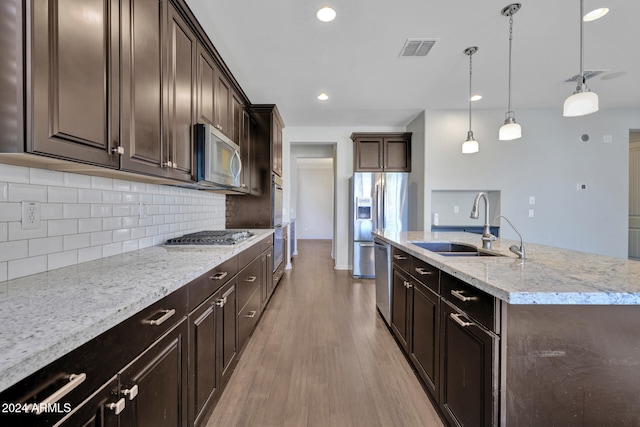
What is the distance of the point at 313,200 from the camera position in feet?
32.2

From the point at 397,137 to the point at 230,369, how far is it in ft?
14.1

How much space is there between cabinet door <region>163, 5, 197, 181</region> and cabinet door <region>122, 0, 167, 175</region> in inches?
3.4

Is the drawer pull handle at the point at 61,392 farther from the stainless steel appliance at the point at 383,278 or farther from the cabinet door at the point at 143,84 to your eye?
the stainless steel appliance at the point at 383,278

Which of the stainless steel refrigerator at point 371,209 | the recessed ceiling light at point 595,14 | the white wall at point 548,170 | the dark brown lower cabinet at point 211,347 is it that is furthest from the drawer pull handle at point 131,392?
the white wall at point 548,170

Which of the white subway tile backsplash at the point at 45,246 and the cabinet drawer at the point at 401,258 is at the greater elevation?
the white subway tile backsplash at the point at 45,246

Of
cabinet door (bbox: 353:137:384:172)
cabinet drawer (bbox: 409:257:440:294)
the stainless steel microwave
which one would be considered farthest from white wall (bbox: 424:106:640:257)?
the stainless steel microwave

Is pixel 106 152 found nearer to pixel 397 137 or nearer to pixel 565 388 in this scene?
pixel 565 388

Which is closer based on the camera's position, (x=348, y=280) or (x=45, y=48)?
(x=45, y=48)

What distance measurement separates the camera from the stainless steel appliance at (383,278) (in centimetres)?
256

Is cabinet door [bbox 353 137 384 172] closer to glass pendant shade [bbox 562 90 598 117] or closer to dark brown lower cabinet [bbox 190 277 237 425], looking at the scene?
glass pendant shade [bbox 562 90 598 117]

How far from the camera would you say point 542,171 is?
413cm

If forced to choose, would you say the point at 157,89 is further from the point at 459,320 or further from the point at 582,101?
the point at 582,101

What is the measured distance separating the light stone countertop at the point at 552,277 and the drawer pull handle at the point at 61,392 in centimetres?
126

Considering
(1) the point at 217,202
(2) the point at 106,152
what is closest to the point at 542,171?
(1) the point at 217,202
